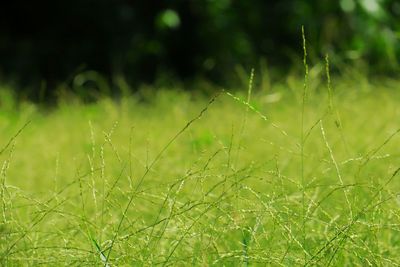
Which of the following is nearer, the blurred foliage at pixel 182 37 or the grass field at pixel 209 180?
the grass field at pixel 209 180

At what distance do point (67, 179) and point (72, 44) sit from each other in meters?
4.48

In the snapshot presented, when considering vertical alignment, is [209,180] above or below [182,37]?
below

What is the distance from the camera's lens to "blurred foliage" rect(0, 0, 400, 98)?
6395 millimetres

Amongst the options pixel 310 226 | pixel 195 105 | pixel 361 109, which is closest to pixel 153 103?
pixel 195 105

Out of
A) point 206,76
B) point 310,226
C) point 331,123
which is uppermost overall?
point 206,76

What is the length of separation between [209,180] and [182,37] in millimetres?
4223

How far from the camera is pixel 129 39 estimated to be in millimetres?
7395

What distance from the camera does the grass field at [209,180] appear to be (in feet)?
6.32

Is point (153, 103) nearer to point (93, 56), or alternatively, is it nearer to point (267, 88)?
point (267, 88)

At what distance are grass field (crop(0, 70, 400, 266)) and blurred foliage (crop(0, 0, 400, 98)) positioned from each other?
2.25ft

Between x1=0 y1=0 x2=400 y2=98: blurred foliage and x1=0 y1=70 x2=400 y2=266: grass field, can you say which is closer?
x1=0 y1=70 x2=400 y2=266: grass field

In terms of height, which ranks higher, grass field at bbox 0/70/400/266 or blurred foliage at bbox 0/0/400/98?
blurred foliage at bbox 0/0/400/98

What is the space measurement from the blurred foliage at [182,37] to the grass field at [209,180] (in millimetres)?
687

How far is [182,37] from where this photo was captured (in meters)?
7.41
